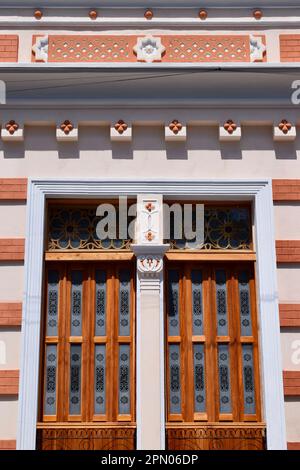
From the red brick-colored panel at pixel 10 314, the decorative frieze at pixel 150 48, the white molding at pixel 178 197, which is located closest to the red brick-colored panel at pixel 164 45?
the decorative frieze at pixel 150 48

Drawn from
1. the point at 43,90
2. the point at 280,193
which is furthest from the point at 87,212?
the point at 280,193

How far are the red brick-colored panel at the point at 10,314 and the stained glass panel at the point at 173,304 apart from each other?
1.77 metres

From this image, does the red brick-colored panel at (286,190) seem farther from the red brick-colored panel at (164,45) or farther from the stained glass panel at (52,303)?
the stained glass panel at (52,303)

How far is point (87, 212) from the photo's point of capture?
889cm

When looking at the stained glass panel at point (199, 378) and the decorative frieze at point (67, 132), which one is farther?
the decorative frieze at point (67, 132)

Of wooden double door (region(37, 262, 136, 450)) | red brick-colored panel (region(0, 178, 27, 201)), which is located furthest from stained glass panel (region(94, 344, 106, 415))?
red brick-colored panel (region(0, 178, 27, 201))

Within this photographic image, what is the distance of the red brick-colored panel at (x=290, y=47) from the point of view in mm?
9094

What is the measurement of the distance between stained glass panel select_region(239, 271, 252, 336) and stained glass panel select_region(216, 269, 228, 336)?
19 cm

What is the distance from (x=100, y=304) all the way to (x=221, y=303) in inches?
57.1

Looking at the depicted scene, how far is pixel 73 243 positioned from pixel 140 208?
0.93 m

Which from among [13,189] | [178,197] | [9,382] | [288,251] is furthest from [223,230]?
[9,382]

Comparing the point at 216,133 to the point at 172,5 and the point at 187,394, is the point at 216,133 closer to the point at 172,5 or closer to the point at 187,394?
the point at 172,5

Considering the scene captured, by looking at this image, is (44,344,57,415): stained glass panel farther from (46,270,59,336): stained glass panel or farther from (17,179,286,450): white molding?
(17,179,286,450): white molding

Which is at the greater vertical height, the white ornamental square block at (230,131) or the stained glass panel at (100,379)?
the white ornamental square block at (230,131)
